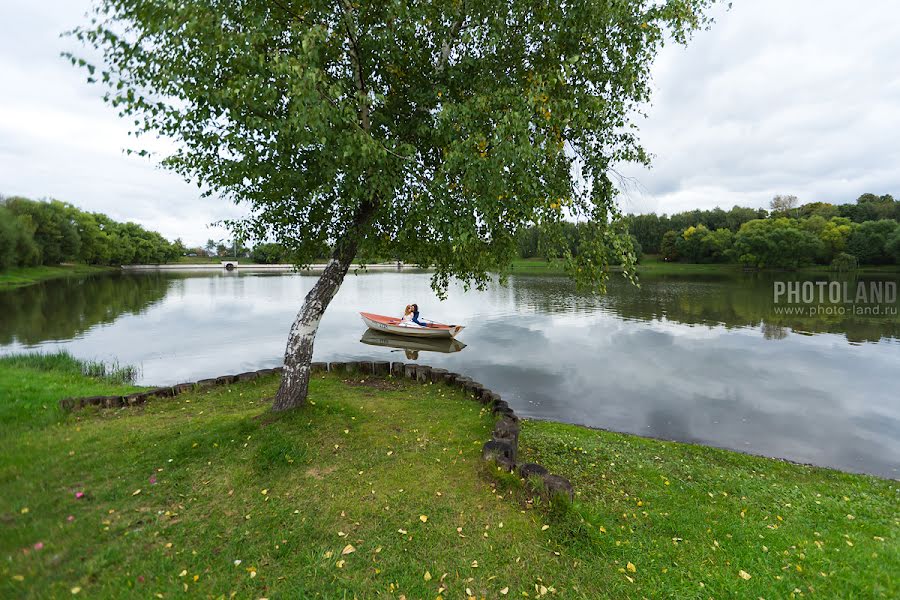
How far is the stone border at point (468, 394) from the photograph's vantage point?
20.9 ft

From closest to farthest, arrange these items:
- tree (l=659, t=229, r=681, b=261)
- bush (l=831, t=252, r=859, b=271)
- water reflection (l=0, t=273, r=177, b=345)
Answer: water reflection (l=0, t=273, r=177, b=345) < bush (l=831, t=252, r=859, b=271) < tree (l=659, t=229, r=681, b=261)

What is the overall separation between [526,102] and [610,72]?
2408mm

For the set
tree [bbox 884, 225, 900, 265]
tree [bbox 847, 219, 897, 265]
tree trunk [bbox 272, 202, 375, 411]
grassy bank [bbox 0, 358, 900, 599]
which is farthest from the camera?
tree [bbox 847, 219, 897, 265]

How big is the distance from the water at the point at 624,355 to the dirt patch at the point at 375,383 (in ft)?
14.8

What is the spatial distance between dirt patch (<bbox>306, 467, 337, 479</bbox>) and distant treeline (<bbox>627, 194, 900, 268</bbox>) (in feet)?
276

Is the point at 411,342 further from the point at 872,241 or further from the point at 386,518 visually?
the point at 872,241

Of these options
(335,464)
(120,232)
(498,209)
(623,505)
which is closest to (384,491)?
(335,464)

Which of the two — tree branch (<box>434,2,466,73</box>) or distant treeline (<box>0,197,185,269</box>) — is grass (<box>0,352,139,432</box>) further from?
distant treeline (<box>0,197,185,269</box>)

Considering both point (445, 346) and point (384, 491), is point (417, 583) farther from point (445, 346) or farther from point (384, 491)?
point (445, 346)

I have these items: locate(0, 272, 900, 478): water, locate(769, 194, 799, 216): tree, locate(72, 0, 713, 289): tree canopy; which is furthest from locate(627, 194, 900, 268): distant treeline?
locate(72, 0, 713, 289): tree canopy

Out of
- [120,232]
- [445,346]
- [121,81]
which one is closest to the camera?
[121,81]

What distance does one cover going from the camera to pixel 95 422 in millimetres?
8891

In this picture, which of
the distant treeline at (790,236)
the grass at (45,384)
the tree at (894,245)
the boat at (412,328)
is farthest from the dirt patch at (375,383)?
the tree at (894,245)

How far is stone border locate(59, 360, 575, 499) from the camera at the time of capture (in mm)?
6367
